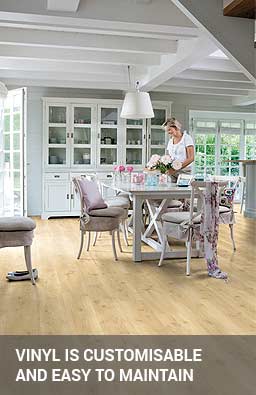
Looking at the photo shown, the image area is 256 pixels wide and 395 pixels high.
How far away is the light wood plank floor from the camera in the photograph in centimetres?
275

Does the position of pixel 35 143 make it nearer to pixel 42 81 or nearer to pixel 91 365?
pixel 42 81

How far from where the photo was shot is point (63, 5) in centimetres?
352

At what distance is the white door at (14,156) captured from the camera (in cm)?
684

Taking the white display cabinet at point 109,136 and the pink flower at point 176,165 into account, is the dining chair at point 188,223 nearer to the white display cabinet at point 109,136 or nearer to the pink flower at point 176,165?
the pink flower at point 176,165

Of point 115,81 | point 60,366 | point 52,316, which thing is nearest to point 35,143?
point 115,81

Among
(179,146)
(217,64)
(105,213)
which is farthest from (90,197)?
(217,64)

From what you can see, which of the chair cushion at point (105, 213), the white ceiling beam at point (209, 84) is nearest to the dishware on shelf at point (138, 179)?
the chair cushion at point (105, 213)

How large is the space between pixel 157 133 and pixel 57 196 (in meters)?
2.26

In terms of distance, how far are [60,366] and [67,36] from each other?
12.3 feet

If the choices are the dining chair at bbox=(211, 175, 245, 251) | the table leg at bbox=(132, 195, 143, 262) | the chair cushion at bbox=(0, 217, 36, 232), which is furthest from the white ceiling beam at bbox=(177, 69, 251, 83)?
the chair cushion at bbox=(0, 217, 36, 232)

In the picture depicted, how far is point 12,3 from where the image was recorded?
3.55 m

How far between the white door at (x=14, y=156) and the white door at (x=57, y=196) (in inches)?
28.6

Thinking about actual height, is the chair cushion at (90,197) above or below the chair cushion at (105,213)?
above

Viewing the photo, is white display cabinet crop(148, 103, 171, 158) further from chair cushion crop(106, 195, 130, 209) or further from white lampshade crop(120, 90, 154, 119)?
chair cushion crop(106, 195, 130, 209)
